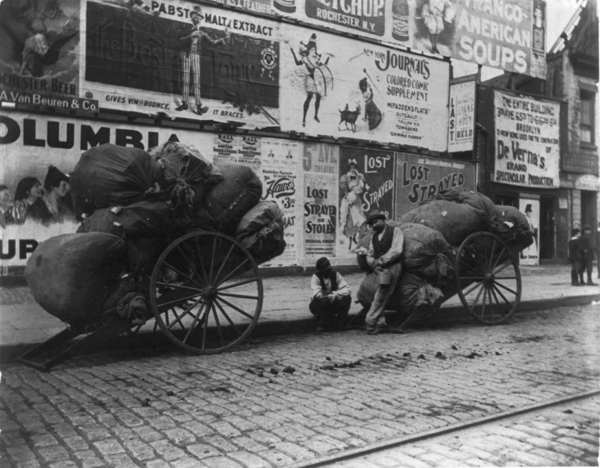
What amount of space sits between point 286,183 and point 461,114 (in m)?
6.58

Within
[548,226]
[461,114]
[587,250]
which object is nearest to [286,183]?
[461,114]

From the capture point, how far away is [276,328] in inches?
308

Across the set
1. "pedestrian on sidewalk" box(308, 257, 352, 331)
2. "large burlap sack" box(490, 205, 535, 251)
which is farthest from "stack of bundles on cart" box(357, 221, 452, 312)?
"large burlap sack" box(490, 205, 535, 251)

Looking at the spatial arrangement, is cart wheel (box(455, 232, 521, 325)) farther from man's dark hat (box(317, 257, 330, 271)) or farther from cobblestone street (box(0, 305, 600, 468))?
man's dark hat (box(317, 257, 330, 271))

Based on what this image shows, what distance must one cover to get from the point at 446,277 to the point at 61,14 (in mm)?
8592

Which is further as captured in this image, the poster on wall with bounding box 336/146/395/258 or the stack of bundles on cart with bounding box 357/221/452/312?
the poster on wall with bounding box 336/146/395/258

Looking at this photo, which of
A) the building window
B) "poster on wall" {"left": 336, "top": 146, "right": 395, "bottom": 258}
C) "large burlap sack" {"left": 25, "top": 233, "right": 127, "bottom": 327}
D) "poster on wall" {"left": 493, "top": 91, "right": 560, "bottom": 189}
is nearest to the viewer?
"large burlap sack" {"left": 25, "top": 233, "right": 127, "bottom": 327}

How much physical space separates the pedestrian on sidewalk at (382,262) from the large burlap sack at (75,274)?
3502 millimetres

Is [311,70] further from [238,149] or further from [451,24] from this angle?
[451,24]

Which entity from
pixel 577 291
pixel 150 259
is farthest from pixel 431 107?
pixel 150 259

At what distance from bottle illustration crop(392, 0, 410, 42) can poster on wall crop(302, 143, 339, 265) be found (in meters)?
3.97

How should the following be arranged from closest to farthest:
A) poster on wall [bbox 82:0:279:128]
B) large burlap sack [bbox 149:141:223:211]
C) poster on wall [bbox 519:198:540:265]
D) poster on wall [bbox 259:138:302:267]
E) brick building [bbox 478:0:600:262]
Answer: large burlap sack [bbox 149:141:223:211] → poster on wall [bbox 82:0:279:128] → poster on wall [bbox 259:138:302:267] → poster on wall [bbox 519:198:540:265] → brick building [bbox 478:0:600:262]

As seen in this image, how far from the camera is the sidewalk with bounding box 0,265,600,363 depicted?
660cm

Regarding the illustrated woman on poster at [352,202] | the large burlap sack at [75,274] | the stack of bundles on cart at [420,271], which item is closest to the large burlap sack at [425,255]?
the stack of bundles on cart at [420,271]
